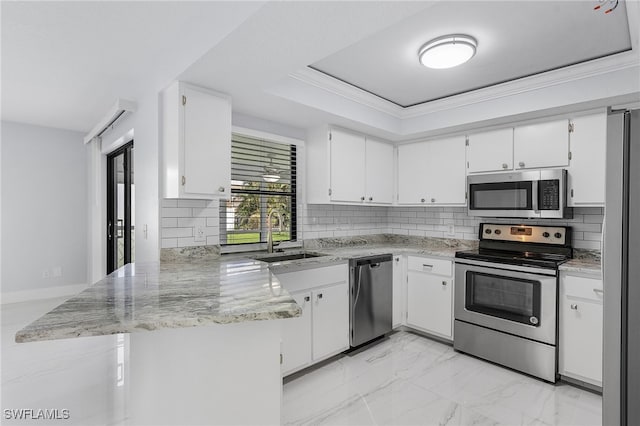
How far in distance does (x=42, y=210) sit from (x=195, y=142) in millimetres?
3937

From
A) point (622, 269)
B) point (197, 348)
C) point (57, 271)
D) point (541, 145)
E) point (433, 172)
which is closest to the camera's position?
point (622, 269)

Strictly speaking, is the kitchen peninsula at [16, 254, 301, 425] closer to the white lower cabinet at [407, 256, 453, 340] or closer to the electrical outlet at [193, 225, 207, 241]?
the electrical outlet at [193, 225, 207, 241]

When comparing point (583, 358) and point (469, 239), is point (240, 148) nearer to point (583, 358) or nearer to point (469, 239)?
point (469, 239)

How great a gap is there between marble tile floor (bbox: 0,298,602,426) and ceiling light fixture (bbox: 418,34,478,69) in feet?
7.75

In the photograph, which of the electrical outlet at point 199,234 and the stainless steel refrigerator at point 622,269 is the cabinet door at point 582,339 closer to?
the stainless steel refrigerator at point 622,269

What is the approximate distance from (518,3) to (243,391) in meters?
2.40

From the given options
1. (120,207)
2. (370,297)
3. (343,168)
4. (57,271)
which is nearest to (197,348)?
(370,297)

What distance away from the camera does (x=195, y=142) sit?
2.36 meters

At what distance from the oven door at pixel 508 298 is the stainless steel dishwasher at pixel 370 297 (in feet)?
2.16

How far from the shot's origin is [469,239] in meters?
3.80

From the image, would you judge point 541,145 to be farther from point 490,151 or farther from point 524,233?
point 524,233

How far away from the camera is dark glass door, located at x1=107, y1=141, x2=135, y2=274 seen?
3910 millimetres

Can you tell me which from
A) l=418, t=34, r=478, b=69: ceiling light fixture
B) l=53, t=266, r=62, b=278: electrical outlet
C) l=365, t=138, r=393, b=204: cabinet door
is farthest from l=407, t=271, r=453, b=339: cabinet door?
l=53, t=266, r=62, b=278: electrical outlet

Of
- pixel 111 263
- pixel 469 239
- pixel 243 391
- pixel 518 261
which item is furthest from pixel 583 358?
pixel 111 263
